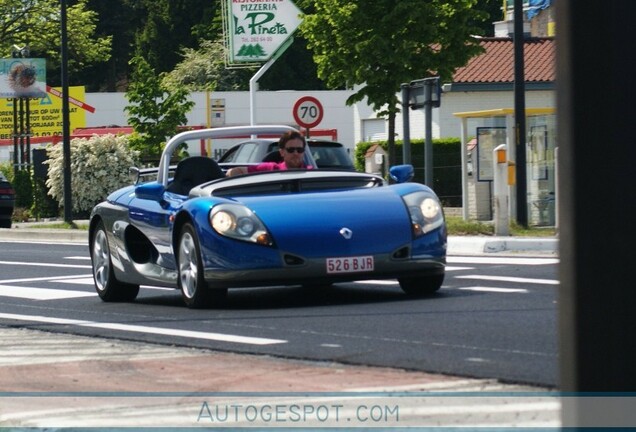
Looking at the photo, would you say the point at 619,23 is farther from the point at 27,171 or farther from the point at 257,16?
the point at 257,16

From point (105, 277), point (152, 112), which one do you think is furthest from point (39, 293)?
point (152, 112)

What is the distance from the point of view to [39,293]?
1387 centimetres

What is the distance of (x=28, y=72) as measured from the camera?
→ 53.7 metres

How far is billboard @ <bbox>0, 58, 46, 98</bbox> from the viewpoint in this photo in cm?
5231

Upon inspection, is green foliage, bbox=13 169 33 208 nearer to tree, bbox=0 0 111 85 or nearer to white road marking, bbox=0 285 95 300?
tree, bbox=0 0 111 85

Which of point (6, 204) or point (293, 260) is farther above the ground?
point (6, 204)

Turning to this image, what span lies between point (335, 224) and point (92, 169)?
29709mm

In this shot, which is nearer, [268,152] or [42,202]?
[268,152]

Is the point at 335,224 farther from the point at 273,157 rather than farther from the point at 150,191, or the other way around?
the point at 273,157

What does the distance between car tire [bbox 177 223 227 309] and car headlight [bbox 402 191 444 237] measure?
1.48m

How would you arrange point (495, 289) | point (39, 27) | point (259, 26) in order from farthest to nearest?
point (39, 27)
point (259, 26)
point (495, 289)

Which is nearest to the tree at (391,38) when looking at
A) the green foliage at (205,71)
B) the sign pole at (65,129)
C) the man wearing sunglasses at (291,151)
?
the sign pole at (65,129)

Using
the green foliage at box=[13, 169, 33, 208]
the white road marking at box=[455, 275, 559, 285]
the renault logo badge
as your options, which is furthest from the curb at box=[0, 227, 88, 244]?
the renault logo badge

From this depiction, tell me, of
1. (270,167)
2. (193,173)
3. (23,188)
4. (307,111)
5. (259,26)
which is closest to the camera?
(193,173)
